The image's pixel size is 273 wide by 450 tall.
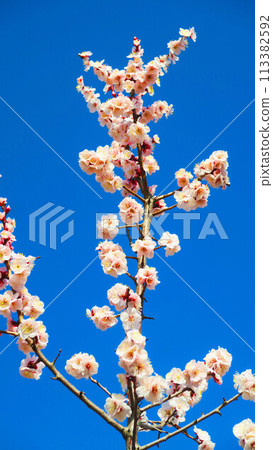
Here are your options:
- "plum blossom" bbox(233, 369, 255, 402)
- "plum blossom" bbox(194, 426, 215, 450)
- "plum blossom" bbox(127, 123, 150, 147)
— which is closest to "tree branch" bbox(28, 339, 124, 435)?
A: "plum blossom" bbox(194, 426, 215, 450)

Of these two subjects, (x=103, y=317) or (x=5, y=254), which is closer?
(x=5, y=254)

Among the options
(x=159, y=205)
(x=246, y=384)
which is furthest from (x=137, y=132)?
(x=246, y=384)

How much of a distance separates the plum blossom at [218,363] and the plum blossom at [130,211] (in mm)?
1597

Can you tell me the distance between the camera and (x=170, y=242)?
4375mm

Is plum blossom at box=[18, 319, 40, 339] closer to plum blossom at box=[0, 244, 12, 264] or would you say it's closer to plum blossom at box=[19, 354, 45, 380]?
plum blossom at box=[19, 354, 45, 380]

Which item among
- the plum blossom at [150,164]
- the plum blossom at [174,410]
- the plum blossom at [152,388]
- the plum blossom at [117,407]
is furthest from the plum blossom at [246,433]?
the plum blossom at [150,164]

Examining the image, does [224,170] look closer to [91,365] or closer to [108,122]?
[108,122]

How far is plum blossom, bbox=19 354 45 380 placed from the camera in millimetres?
3641

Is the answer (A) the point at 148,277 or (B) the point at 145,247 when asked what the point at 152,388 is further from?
(B) the point at 145,247

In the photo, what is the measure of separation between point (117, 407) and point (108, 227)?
1731 mm

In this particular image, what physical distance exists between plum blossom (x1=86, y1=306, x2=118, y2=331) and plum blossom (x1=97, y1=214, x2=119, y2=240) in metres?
0.84

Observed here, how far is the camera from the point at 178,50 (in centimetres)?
513

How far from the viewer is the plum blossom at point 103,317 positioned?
3.78 metres
